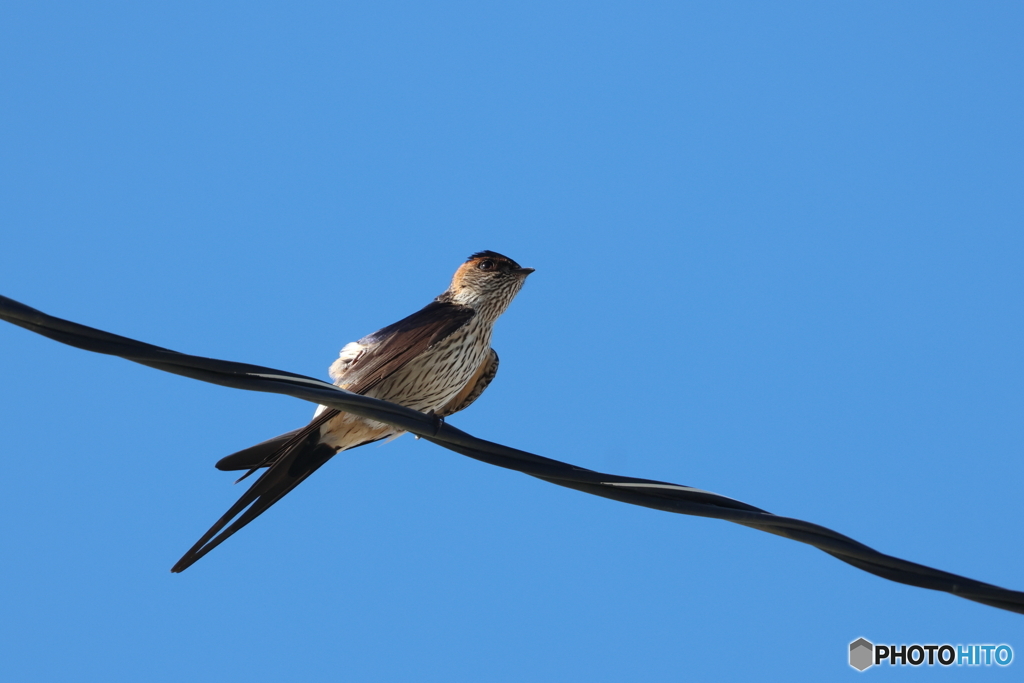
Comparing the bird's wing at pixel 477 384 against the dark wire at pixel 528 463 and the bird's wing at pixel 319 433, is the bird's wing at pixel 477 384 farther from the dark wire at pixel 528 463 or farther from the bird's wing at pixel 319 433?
the dark wire at pixel 528 463

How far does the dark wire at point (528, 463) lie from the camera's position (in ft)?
10.7

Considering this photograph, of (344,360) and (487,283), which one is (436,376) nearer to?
(344,360)

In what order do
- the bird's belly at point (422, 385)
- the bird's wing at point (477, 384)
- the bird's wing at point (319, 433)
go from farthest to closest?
the bird's wing at point (477, 384)
the bird's belly at point (422, 385)
the bird's wing at point (319, 433)

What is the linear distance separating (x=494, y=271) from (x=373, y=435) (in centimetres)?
160

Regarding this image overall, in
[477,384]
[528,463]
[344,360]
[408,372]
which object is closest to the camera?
[528,463]

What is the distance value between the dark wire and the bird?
1.56 metres

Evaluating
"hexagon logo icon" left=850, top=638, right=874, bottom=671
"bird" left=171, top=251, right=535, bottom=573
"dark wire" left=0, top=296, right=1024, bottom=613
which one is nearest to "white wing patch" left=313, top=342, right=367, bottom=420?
"bird" left=171, top=251, right=535, bottom=573

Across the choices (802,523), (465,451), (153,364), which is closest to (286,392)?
(153,364)

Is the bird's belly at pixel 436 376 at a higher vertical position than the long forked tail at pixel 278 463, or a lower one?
higher

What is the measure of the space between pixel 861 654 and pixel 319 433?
3.97 m

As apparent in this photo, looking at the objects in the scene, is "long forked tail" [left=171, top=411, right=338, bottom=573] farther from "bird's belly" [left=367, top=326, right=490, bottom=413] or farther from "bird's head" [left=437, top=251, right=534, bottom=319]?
"bird's head" [left=437, top=251, right=534, bottom=319]

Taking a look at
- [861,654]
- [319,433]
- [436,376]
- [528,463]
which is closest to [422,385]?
[436,376]

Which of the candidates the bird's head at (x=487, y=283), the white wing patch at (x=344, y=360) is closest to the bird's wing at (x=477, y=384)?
the bird's head at (x=487, y=283)

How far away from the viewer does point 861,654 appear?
6.85m
